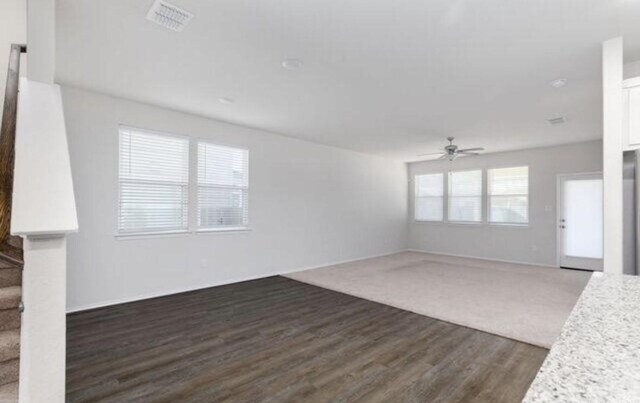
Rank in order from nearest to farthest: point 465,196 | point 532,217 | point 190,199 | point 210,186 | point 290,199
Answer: point 190,199
point 210,186
point 290,199
point 532,217
point 465,196

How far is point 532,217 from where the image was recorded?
7.16m

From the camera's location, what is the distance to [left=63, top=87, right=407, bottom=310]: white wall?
3.92 meters

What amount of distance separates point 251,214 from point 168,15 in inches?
142

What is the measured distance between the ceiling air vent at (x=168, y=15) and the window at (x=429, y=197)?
7.74 meters

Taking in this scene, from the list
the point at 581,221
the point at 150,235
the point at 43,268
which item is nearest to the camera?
the point at 43,268

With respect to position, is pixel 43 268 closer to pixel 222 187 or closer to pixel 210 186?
pixel 210 186

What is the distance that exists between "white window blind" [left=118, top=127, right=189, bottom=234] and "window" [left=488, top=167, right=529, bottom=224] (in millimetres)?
7034

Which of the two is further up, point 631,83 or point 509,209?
point 631,83

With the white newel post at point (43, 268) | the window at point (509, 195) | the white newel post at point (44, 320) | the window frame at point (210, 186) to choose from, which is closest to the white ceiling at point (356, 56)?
the window frame at point (210, 186)

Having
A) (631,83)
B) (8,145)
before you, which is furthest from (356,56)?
(8,145)

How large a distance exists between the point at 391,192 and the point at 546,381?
837 cm

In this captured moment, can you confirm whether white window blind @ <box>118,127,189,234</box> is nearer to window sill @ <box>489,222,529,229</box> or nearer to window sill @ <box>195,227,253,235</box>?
window sill @ <box>195,227,253,235</box>

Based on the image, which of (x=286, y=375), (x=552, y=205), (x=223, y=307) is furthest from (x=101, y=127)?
(x=552, y=205)

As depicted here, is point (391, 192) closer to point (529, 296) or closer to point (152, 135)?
point (529, 296)
